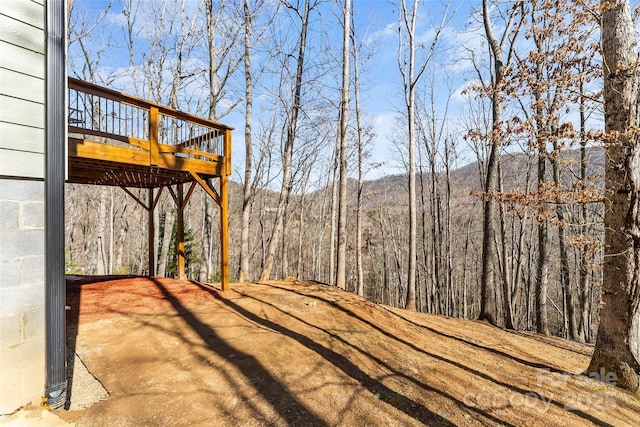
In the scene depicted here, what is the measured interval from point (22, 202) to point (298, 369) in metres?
3.15

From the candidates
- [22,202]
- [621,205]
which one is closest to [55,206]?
[22,202]

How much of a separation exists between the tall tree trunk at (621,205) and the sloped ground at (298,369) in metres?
0.58

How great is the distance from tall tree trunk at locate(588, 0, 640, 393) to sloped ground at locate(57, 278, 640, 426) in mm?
578

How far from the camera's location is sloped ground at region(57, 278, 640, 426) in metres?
2.68

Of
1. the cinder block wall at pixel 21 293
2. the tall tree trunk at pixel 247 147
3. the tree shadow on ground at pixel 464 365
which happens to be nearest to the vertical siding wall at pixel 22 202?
the cinder block wall at pixel 21 293

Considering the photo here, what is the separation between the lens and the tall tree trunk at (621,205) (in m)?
3.83

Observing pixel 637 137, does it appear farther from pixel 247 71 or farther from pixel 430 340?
pixel 247 71

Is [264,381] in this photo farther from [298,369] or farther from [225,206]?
[225,206]

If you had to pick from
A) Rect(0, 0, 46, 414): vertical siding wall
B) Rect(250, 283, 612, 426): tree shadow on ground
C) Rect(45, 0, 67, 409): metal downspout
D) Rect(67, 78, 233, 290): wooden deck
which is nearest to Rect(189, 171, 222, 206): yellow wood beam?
Rect(67, 78, 233, 290): wooden deck

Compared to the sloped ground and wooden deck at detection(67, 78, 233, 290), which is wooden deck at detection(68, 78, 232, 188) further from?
the sloped ground

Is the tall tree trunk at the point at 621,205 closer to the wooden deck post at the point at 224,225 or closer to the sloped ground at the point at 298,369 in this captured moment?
the sloped ground at the point at 298,369

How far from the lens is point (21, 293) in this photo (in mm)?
2193

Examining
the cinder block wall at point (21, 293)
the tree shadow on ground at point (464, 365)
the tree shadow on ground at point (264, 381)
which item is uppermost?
the cinder block wall at point (21, 293)

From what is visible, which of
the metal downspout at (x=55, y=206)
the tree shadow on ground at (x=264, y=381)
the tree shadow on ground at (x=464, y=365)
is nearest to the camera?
the metal downspout at (x=55, y=206)
